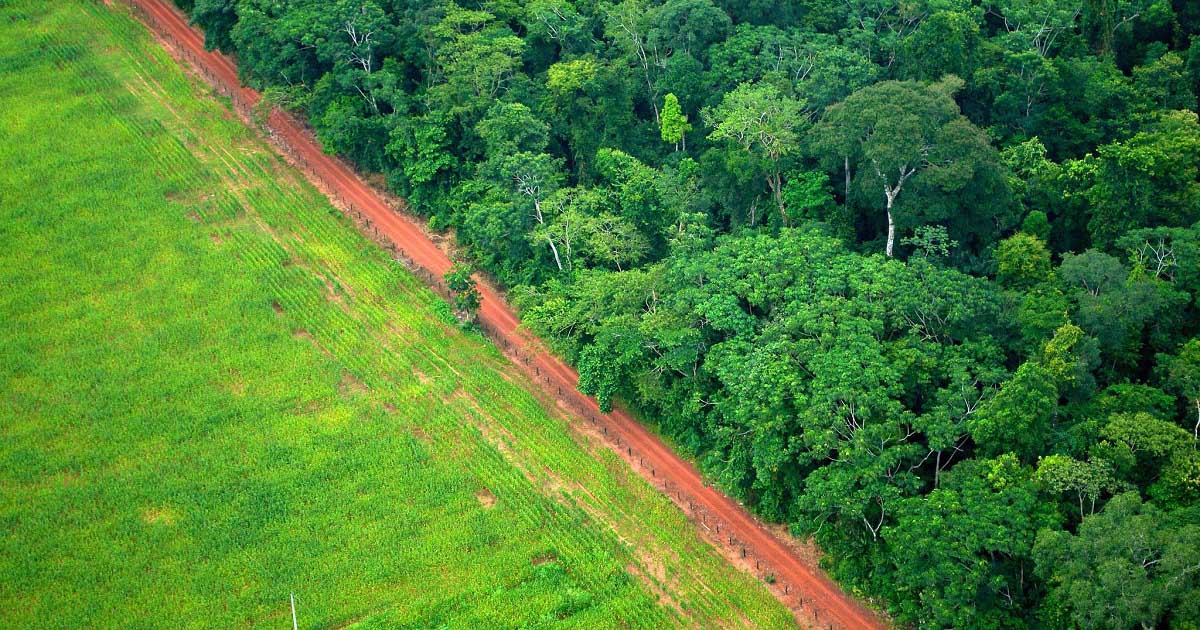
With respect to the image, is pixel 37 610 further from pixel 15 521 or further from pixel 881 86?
pixel 881 86

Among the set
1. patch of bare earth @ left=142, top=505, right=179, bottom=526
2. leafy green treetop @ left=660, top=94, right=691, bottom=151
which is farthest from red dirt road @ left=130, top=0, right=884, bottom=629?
patch of bare earth @ left=142, top=505, right=179, bottom=526

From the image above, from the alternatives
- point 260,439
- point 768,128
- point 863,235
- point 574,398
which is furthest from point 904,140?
point 260,439

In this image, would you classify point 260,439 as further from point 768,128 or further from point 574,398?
point 768,128

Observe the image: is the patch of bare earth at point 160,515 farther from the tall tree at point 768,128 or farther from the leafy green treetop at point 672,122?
the leafy green treetop at point 672,122

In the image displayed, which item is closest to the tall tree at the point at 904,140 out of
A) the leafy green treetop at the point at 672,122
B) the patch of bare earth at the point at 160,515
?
the leafy green treetop at the point at 672,122

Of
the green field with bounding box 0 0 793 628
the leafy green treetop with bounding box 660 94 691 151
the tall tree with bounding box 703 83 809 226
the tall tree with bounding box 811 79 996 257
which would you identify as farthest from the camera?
the leafy green treetop with bounding box 660 94 691 151

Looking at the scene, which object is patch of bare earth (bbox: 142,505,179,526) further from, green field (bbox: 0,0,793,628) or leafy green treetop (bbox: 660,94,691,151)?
leafy green treetop (bbox: 660,94,691,151)
